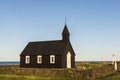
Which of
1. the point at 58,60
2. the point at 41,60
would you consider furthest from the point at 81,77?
the point at 41,60

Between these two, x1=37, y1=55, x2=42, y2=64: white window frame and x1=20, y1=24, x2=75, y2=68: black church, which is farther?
x1=37, y1=55, x2=42, y2=64: white window frame

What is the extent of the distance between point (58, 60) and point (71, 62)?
4.91 meters

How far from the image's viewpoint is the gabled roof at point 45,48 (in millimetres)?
66394

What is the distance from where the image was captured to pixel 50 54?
2621 inches

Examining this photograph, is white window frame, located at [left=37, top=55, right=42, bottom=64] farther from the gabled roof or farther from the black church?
the gabled roof

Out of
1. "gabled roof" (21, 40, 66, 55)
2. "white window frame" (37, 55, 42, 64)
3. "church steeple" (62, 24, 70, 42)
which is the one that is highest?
"church steeple" (62, 24, 70, 42)

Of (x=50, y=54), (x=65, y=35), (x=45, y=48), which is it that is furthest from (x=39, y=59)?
(x=65, y=35)

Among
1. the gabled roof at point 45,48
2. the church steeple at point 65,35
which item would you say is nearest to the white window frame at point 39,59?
the gabled roof at point 45,48

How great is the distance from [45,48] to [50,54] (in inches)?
119

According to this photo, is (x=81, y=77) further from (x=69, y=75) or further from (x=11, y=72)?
(x=11, y=72)

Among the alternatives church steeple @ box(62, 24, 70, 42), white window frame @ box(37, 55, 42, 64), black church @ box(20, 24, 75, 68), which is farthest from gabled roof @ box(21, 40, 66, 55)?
church steeple @ box(62, 24, 70, 42)

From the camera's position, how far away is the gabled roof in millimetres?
66394

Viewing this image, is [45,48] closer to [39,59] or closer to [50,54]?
[50,54]

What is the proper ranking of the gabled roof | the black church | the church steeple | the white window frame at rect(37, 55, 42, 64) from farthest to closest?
1. the white window frame at rect(37, 55, 42, 64)
2. the church steeple
3. the gabled roof
4. the black church
